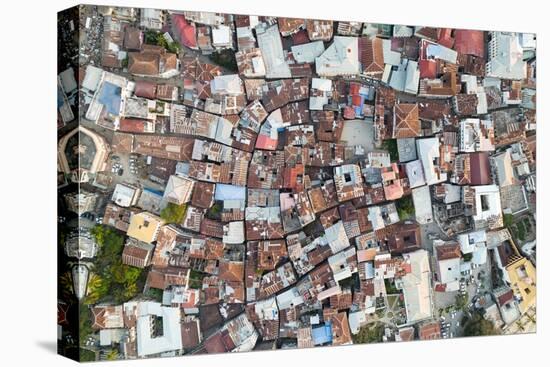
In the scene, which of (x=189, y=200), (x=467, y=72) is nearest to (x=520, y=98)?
(x=467, y=72)

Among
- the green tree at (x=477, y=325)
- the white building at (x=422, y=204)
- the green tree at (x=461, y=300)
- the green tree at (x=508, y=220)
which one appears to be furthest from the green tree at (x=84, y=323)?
the green tree at (x=508, y=220)

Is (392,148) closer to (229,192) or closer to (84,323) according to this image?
(229,192)

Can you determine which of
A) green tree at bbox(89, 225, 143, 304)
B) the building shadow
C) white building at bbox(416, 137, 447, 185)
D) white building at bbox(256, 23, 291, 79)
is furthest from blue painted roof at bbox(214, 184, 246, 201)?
the building shadow

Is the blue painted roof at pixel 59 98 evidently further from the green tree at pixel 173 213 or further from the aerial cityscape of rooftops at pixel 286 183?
the green tree at pixel 173 213

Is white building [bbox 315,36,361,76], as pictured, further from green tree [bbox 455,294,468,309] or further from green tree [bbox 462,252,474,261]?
green tree [bbox 455,294,468,309]

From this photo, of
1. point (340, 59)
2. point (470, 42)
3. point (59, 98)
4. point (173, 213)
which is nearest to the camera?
point (59, 98)

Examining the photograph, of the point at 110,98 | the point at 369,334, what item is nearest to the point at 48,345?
the point at 110,98

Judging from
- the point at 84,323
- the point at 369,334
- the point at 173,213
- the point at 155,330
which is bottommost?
the point at 369,334
